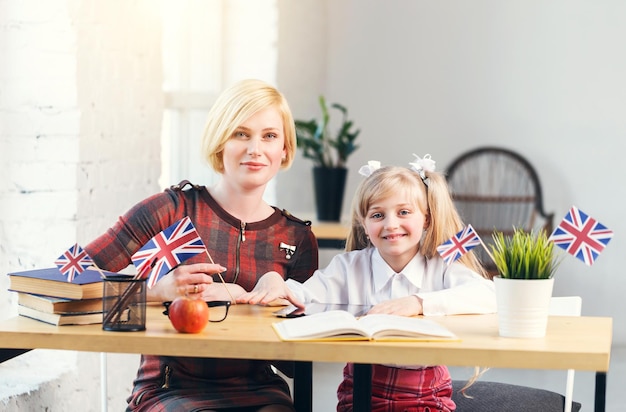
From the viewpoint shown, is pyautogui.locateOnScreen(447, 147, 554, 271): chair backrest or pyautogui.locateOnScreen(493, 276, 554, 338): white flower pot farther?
pyautogui.locateOnScreen(447, 147, 554, 271): chair backrest

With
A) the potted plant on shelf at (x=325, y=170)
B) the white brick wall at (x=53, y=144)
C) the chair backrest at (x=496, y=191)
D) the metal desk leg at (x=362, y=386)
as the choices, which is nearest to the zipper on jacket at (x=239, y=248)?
the metal desk leg at (x=362, y=386)

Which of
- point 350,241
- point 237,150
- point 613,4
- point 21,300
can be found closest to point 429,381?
point 350,241

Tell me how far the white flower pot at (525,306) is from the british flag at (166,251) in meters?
0.67

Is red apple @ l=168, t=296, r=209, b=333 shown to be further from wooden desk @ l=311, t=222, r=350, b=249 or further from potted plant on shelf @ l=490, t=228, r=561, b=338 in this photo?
wooden desk @ l=311, t=222, r=350, b=249

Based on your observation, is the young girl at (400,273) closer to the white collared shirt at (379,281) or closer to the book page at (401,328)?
the white collared shirt at (379,281)

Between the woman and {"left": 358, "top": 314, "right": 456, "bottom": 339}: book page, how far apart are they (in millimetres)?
446

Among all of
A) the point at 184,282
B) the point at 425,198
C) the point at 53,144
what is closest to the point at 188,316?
the point at 184,282

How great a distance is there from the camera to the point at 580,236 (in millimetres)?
1984

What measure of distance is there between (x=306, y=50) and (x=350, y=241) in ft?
10.4

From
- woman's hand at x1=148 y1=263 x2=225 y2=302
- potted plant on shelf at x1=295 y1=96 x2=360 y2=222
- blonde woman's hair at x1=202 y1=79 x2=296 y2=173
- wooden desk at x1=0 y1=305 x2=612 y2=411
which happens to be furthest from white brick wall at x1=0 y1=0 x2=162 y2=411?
potted plant on shelf at x1=295 y1=96 x2=360 y2=222

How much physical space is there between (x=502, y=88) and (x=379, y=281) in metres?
3.79

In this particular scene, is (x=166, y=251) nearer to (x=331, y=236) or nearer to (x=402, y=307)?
(x=402, y=307)

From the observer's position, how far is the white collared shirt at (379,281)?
2.36 metres

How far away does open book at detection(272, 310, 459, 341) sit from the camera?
1.87 meters
